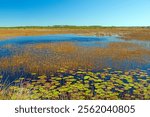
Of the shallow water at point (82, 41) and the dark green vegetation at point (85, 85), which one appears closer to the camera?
→ the dark green vegetation at point (85, 85)

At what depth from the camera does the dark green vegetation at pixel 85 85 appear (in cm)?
776

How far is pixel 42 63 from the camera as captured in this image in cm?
1343

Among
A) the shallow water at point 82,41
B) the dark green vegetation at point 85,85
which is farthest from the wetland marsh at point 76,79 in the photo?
the shallow water at point 82,41

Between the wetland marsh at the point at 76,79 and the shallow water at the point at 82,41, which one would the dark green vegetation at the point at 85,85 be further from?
the shallow water at the point at 82,41

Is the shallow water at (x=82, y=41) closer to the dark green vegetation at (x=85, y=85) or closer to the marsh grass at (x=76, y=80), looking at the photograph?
the marsh grass at (x=76, y=80)

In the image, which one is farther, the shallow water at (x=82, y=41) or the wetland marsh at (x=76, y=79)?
the shallow water at (x=82, y=41)

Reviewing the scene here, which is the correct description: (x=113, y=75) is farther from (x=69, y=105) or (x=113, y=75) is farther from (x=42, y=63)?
(x=69, y=105)

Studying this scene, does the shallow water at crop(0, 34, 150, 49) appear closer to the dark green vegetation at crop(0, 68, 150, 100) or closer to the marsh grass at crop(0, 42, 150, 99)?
the marsh grass at crop(0, 42, 150, 99)

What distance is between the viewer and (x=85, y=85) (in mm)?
8727

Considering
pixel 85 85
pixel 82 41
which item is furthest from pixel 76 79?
pixel 82 41

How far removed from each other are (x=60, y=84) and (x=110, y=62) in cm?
525

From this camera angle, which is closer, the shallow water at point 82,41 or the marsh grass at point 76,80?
the marsh grass at point 76,80

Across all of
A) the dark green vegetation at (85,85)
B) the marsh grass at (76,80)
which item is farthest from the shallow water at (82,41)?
the dark green vegetation at (85,85)

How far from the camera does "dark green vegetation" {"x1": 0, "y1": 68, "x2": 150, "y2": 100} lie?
25.5ft
